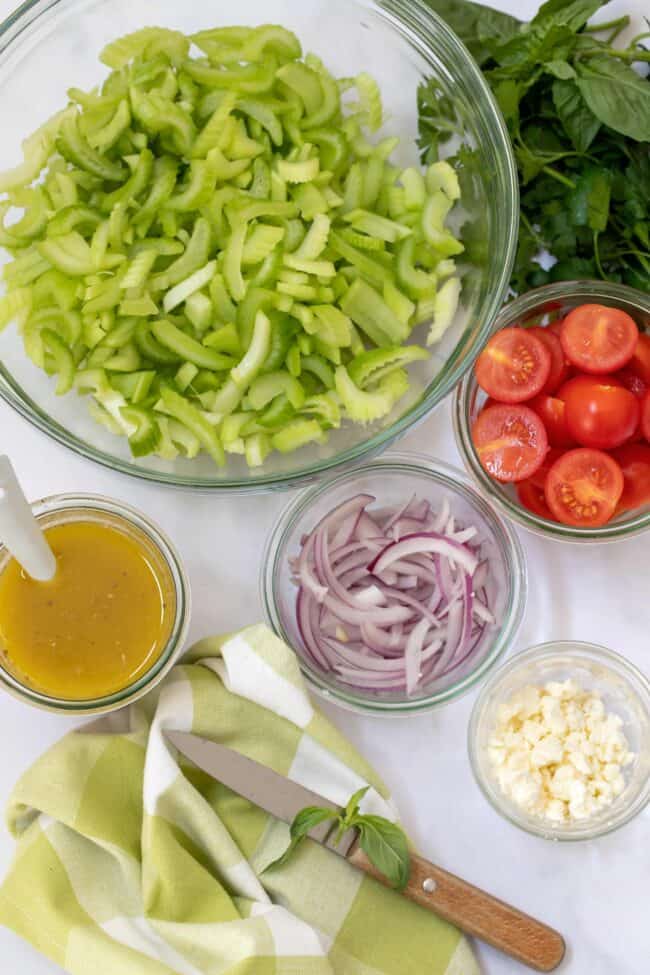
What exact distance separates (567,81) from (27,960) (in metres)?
1.60

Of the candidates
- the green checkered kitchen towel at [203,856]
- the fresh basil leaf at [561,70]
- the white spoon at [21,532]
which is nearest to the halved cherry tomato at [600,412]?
the fresh basil leaf at [561,70]

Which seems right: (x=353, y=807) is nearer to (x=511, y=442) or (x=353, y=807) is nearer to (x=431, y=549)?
(x=431, y=549)

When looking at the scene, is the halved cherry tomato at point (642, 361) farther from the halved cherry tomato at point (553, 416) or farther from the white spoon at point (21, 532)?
the white spoon at point (21, 532)

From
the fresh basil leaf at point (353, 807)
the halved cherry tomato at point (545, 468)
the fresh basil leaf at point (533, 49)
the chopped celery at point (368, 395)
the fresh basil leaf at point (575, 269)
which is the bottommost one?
the fresh basil leaf at point (353, 807)

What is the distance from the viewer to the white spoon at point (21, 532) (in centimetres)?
139

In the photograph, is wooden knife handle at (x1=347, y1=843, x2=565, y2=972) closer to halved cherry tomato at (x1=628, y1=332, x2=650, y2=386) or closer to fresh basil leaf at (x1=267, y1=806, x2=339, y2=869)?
fresh basil leaf at (x1=267, y1=806, x2=339, y2=869)

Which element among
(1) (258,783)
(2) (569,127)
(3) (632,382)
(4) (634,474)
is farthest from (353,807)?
(2) (569,127)

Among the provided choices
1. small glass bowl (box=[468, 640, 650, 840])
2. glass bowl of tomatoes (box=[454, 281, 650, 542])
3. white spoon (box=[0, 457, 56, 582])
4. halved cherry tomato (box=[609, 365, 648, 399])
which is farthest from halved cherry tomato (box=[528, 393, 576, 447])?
white spoon (box=[0, 457, 56, 582])

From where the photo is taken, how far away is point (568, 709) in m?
1.82

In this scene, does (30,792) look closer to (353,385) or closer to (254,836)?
(254,836)

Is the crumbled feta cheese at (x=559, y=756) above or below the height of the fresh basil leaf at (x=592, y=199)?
below

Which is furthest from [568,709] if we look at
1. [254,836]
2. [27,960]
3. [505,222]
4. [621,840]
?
[27,960]

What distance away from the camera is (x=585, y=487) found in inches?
68.5

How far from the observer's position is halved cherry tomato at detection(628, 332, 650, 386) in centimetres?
179
